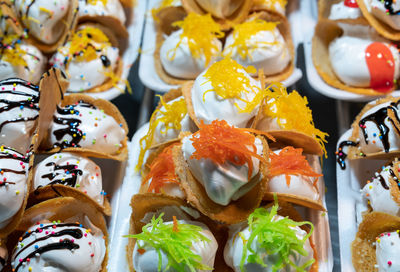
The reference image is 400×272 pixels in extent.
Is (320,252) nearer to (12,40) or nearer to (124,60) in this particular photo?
(124,60)

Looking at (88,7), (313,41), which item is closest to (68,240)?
(88,7)

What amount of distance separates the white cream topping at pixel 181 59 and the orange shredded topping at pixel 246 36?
0.10 meters

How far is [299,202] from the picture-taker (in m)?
1.79

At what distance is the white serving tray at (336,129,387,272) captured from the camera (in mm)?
1837

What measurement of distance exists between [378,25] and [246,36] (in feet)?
2.23

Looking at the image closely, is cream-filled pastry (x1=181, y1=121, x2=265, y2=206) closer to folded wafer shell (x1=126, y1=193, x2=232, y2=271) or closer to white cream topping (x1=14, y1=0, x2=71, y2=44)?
folded wafer shell (x1=126, y1=193, x2=232, y2=271)

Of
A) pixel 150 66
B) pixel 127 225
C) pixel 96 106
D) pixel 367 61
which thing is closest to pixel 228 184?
pixel 127 225

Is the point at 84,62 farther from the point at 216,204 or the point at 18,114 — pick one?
the point at 216,204

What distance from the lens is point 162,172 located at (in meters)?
1.83

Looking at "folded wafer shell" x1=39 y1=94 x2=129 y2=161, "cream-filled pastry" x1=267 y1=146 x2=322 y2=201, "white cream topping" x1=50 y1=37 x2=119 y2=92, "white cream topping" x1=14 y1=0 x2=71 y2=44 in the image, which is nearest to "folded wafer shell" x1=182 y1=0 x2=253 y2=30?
"white cream topping" x1=50 y1=37 x2=119 y2=92

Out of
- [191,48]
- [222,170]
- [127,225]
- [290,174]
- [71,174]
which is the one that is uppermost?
[191,48]

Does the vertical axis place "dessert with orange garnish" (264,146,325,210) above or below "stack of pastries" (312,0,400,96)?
below

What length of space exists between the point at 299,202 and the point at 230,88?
52cm

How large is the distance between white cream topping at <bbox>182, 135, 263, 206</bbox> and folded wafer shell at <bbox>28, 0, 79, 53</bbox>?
4.29 feet
